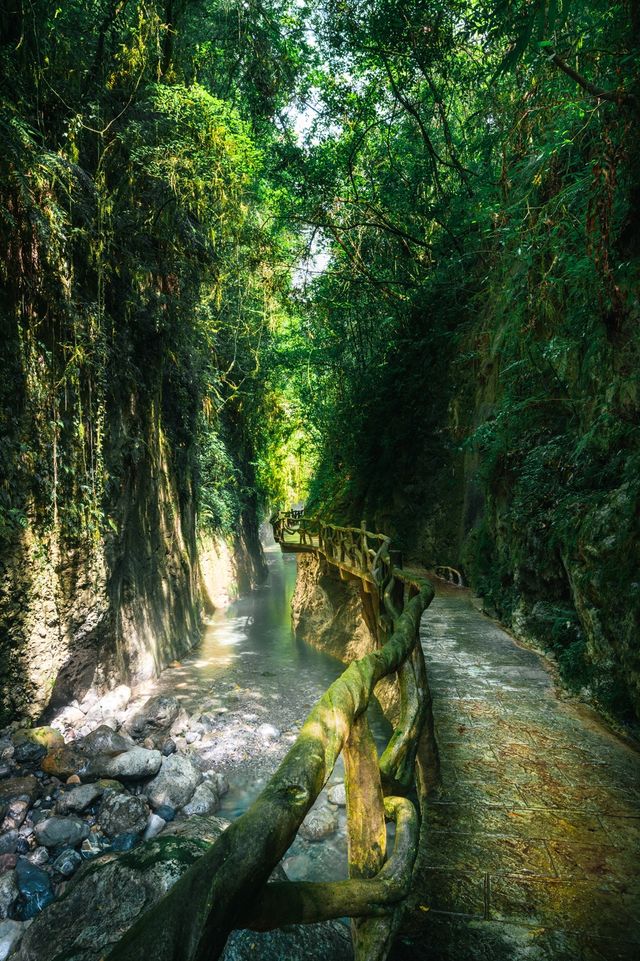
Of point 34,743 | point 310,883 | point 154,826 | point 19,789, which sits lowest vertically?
point 154,826

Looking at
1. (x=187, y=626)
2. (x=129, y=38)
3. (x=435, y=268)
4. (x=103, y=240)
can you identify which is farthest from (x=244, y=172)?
(x=187, y=626)

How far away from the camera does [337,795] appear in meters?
6.20

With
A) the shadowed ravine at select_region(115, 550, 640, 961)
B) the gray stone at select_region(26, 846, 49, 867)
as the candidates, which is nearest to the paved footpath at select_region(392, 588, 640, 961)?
the shadowed ravine at select_region(115, 550, 640, 961)

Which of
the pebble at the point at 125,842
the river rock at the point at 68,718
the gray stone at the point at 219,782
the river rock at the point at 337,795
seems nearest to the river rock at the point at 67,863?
the pebble at the point at 125,842

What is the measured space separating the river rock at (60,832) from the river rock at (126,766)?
0.88 metres

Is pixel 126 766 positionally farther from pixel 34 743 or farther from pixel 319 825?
pixel 319 825

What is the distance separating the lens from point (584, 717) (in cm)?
434

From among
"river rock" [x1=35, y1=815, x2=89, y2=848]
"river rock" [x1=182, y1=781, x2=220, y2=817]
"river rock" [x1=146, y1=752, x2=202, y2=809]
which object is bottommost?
"river rock" [x1=182, y1=781, x2=220, y2=817]

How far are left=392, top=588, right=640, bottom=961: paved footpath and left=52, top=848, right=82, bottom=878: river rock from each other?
3794 mm

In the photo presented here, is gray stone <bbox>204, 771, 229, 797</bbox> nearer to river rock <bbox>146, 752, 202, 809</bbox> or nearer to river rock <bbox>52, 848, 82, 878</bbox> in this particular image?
river rock <bbox>146, 752, 202, 809</bbox>

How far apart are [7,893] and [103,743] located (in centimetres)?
238

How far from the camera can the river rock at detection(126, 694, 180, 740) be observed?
7.77 meters

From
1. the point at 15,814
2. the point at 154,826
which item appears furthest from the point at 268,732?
the point at 15,814

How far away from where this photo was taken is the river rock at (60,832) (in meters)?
5.09
